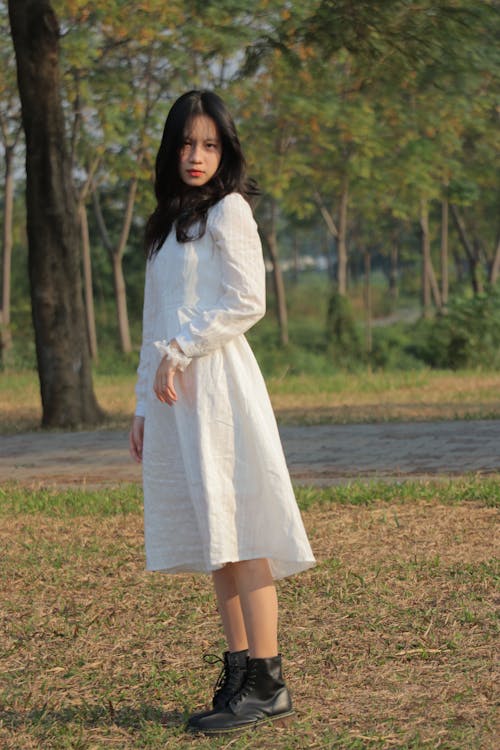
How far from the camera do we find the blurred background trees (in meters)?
11.1

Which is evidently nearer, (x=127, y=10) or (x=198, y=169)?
(x=198, y=169)

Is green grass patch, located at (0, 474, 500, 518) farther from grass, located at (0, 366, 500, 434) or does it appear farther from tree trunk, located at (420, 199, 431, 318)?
tree trunk, located at (420, 199, 431, 318)

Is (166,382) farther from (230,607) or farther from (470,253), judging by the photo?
(470,253)

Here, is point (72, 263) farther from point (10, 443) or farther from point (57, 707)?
point (57, 707)

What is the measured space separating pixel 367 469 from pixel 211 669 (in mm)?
4639

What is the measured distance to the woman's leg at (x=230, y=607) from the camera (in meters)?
3.77

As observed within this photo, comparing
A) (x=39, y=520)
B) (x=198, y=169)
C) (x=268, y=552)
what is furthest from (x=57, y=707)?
(x=39, y=520)

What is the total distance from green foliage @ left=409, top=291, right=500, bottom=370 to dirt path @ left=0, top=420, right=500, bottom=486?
10747 mm

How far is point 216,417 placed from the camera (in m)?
3.60

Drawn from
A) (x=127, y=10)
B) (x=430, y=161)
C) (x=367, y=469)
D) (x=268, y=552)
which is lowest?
(x=367, y=469)

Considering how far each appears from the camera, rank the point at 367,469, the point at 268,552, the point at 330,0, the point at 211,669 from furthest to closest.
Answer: the point at 330,0 < the point at 367,469 < the point at 211,669 < the point at 268,552

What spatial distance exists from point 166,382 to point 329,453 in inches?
259

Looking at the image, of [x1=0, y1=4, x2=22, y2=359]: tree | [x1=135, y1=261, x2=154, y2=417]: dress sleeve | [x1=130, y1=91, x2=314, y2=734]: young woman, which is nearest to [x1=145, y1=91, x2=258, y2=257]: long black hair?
[x1=130, y1=91, x2=314, y2=734]: young woman

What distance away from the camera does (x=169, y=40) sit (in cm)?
1781
